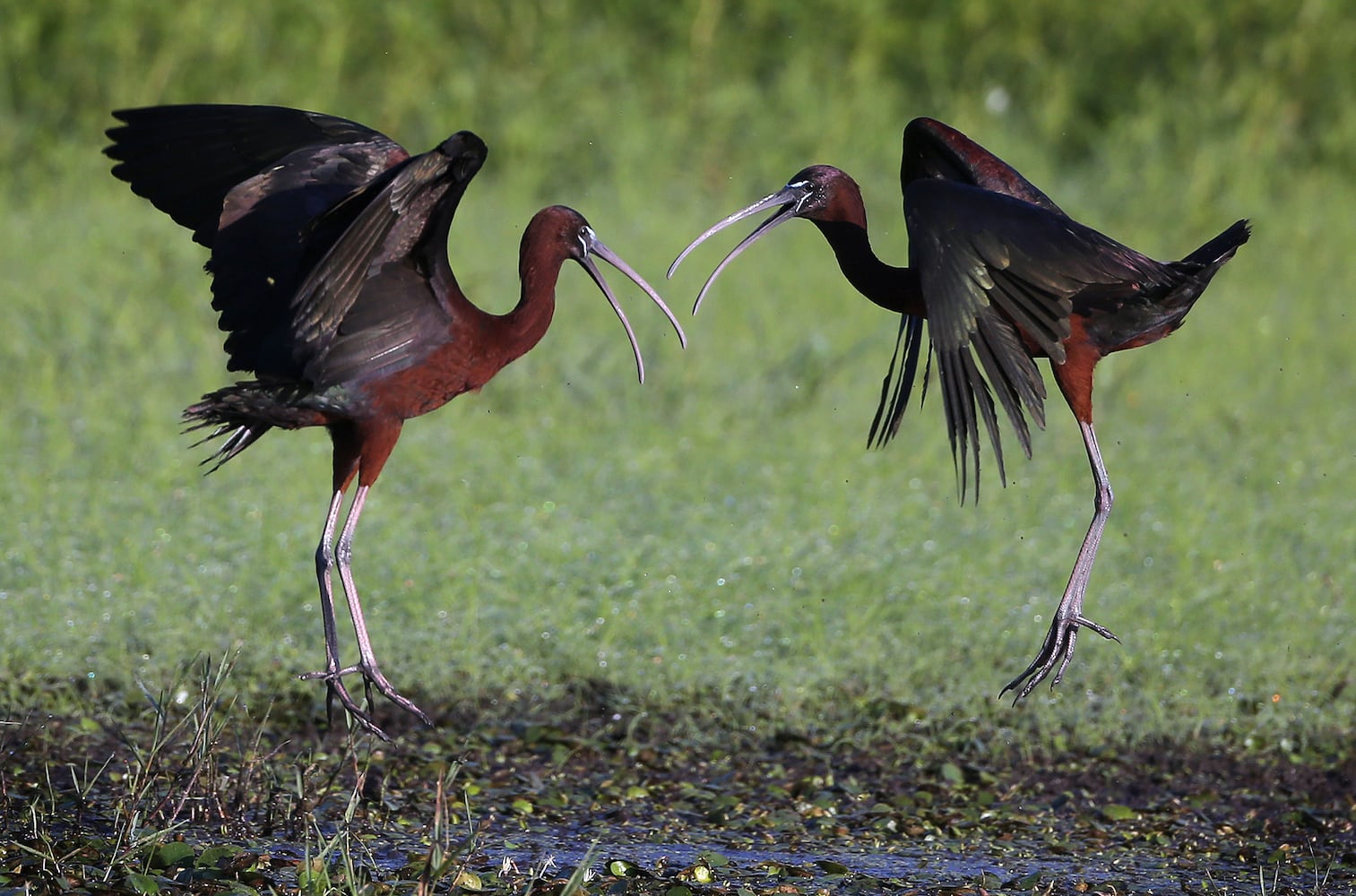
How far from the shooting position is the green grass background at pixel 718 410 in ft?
15.7

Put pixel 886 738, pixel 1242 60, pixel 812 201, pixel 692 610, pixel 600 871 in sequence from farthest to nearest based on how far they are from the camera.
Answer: pixel 1242 60
pixel 692 610
pixel 886 738
pixel 812 201
pixel 600 871

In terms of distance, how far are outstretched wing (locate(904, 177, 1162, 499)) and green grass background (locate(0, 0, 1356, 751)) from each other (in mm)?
1209

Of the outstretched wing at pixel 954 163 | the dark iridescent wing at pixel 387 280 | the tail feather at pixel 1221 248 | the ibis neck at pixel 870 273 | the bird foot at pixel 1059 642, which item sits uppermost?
the outstretched wing at pixel 954 163

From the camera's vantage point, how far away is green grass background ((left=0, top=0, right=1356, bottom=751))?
4777 mm

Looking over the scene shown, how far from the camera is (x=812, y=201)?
13.4 feet

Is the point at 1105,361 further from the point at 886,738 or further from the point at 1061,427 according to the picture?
the point at 886,738

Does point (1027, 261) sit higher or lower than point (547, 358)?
lower

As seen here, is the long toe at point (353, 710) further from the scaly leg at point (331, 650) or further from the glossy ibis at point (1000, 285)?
the glossy ibis at point (1000, 285)

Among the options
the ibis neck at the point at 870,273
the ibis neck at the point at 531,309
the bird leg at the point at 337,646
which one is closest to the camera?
the bird leg at the point at 337,646

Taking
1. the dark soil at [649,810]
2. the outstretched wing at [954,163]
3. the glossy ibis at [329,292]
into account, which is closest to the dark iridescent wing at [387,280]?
the glossy ibis at [329,292]

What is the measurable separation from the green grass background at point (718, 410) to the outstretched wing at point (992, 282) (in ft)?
3.97

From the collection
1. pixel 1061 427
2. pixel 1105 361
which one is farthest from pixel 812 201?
pixel 1105 361

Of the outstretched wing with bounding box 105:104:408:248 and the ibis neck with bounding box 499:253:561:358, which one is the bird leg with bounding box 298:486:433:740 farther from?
the outstretched wing with bounding box 105:104:408:248

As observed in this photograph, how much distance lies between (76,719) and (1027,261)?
228 cm
